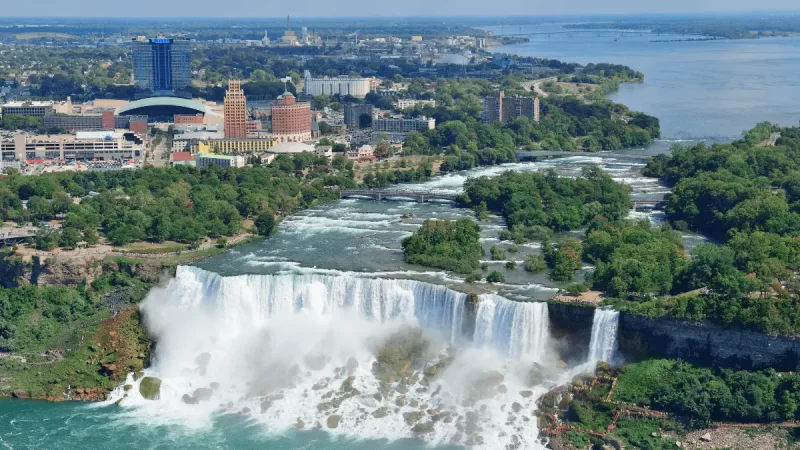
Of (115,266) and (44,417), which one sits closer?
(44,417)

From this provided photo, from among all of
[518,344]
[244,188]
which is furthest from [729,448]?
[244,188]

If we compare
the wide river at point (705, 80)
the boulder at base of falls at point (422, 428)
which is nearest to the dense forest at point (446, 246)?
the boulder at base of falls at point (422, 428)

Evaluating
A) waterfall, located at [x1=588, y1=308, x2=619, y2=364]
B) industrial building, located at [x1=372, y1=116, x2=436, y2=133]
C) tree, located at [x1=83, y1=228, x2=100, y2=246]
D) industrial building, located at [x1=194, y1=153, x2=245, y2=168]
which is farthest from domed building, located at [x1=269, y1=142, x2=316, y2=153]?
waterfall, located at [x1=588, y1=308, x2=619, y2=364]

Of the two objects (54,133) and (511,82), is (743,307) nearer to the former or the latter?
(54,133)

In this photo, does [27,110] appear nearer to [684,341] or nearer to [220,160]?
[220,160]

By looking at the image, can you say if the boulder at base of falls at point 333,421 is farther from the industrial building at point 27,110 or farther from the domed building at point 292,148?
the industrial building at point 27,110

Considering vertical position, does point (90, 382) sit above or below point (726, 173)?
below

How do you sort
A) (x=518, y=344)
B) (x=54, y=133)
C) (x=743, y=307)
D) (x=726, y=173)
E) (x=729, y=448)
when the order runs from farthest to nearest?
(x=54, y=133), (x=726, y=173), (x=518, y=344), (x=743, y=307), (x=729, y=448)

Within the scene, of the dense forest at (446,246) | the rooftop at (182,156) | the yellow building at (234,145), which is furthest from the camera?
the yellow building at (234,145)
